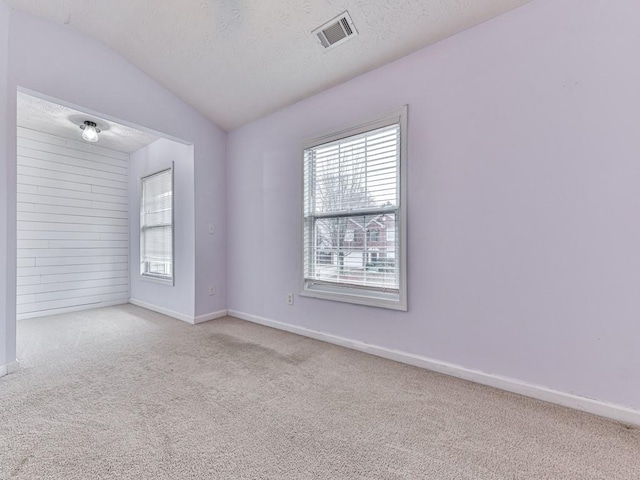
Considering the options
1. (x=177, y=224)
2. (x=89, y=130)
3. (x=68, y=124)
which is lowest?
(x=177, y=224)

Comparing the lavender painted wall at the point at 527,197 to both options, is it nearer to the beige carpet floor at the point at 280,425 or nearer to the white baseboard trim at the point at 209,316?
the beige carpet floor at the point at 280,425

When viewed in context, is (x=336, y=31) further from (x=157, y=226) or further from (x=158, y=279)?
(x=158, y=279)

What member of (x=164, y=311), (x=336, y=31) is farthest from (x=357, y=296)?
(x=164, y=311)

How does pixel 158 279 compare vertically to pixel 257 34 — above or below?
below

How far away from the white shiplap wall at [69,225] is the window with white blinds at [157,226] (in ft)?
1.64

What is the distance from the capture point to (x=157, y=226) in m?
4.16

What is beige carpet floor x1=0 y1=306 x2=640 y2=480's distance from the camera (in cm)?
125

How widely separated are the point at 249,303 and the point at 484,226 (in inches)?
107

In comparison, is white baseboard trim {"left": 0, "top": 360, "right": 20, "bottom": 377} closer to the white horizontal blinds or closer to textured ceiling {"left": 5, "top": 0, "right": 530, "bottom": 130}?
the white horizontal blinds

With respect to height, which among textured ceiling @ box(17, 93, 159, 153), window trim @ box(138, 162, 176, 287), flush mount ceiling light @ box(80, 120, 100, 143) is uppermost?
textured ceiling @ box(17, 93, 159, 153)

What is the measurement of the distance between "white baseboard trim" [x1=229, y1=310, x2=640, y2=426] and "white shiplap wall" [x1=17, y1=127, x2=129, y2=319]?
3.64 meters

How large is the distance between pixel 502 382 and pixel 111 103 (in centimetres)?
394

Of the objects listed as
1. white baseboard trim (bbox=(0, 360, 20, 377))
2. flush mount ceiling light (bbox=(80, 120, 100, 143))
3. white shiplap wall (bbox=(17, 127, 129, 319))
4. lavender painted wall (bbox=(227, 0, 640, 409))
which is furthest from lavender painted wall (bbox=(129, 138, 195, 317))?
lavender painted wall (bbox=(227, 0, 640, 409))

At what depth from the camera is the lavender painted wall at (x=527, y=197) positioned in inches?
63.3
